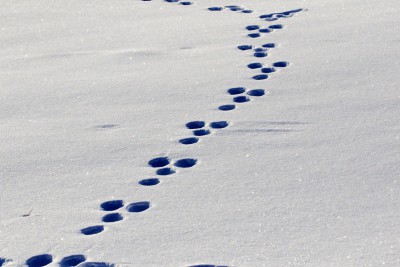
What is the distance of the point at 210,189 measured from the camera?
11.8 feet

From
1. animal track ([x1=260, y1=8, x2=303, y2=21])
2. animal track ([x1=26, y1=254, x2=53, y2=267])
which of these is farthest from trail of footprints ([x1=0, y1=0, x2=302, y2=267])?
animal track ([x1=260, y1=8, x2=303, y2=21])

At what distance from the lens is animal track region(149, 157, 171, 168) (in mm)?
3895

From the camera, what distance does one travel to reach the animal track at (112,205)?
3.49 metres

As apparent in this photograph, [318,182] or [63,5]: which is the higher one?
[63,5]

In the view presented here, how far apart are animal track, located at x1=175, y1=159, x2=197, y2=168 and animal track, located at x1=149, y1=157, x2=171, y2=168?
5 centimetres

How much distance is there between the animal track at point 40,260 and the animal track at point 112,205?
417 millimetres

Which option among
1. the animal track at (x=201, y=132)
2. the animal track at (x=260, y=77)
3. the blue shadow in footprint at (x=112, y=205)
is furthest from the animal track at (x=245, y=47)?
the blue shadow in footprint at (x=112, y=205)

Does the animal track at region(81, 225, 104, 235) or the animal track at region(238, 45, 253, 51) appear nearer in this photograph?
the animal track at region(81, 225, 104, 235)

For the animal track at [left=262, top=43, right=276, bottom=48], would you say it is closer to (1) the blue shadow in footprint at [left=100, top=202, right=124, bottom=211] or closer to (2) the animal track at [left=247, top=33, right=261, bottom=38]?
(2) the animal track at [left=247, top=33, right=261, bottom=38]

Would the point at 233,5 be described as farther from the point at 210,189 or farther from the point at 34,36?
the point at 210,189

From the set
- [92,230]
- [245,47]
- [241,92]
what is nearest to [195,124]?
[241,92]

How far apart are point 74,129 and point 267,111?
984mm

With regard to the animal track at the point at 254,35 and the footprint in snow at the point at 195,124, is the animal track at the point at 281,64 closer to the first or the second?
the animal track at the point at 254,35

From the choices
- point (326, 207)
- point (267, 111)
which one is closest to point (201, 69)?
point (267, 111)
